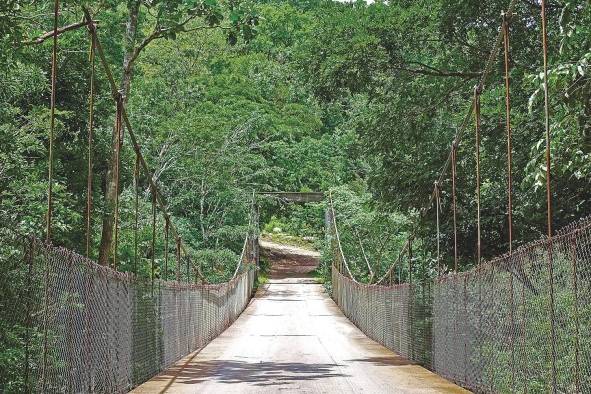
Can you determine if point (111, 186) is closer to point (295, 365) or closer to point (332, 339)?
point (295, 365)

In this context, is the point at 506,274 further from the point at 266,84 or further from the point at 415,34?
the point at 266,84

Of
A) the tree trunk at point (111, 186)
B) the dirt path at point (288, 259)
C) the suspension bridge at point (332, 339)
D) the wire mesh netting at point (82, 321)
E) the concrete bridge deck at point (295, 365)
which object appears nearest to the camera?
the wire mesh netting at point (82, 321)

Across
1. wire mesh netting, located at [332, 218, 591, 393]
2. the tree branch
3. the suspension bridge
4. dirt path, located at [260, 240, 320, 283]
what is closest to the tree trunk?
the suspension bridge

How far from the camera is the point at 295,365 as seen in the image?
15.2m

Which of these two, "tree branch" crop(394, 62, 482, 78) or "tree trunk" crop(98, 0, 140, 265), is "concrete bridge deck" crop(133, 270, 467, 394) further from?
"tree branch" crop(394, 62, 482, 78)

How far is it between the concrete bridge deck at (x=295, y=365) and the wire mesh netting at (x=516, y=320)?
561mm

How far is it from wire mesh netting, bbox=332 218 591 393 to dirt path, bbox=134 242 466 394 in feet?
1.84

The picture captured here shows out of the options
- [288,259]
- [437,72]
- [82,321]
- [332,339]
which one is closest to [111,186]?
[437,72]

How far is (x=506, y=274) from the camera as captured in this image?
8586mm

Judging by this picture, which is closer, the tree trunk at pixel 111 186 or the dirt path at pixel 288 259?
the tree trunk at pixel 111 186

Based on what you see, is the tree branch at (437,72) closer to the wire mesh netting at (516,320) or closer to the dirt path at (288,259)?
the wire mesh netting at (516,320)

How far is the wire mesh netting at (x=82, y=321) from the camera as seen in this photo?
628cm

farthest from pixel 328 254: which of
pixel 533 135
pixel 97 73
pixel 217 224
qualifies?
pixel 533 135

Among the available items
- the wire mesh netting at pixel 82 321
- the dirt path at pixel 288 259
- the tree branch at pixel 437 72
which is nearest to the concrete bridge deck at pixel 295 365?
the wire mesh netting at pixel 82 321
